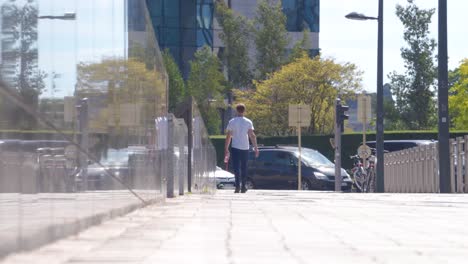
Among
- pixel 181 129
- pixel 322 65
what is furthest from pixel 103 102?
pixel 322 65

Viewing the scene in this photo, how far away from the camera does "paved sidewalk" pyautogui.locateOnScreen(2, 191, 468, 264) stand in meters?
6.70

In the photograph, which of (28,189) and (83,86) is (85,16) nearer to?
(83,86)

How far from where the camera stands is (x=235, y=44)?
219 feet

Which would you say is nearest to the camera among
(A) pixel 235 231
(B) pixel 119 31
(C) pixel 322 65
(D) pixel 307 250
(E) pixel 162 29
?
(D) pixel 307 250

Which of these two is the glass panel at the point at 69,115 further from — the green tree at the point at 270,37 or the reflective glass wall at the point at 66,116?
the green tree at the point at 270,37

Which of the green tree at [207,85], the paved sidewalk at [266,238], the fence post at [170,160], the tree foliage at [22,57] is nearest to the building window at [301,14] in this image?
the green tree at [207,85]

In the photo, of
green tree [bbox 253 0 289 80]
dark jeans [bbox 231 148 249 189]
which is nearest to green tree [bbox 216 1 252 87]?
green tree [bbox 253 0 289 80]

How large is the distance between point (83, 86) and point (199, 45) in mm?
61686

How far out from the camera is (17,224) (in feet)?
18.8

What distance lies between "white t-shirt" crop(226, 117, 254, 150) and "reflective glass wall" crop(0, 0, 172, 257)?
8151 millimetres

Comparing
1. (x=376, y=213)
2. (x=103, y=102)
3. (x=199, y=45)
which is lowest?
(x=376, y=213)

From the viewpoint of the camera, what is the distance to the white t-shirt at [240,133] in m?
20.3

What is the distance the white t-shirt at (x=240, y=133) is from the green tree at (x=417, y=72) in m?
50.0

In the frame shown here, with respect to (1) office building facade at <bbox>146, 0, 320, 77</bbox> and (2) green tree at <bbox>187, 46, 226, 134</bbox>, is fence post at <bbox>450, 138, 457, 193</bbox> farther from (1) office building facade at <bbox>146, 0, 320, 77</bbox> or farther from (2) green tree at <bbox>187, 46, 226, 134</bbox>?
(1) office building facade at <bbox>146, 0, 320, 77</bbox>
